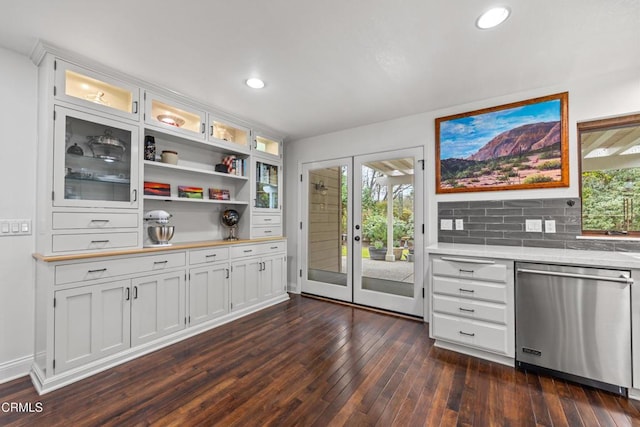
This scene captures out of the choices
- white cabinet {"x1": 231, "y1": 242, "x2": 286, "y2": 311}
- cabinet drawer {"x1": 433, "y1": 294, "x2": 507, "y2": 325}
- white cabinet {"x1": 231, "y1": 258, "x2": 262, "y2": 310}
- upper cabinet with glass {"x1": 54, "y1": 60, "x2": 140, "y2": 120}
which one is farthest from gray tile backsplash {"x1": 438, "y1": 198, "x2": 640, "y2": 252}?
upper cabinet with glass {"x1": 54, "y1": 60, "x2": 140, "y2": 120}

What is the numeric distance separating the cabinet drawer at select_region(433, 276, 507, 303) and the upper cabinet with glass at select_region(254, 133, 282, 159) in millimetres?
2707

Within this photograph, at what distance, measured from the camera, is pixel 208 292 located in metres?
2.99

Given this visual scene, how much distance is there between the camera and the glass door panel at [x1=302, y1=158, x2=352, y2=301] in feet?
12.8

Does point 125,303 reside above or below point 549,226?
below

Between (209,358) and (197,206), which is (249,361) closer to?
(209,358)

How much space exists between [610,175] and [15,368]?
5154mm

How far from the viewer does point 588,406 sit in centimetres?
179

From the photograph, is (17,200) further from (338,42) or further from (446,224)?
(446,224)

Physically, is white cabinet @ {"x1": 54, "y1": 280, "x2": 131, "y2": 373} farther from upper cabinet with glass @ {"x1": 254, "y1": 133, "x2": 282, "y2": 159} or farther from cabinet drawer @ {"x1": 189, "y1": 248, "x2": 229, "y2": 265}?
upper cabinet with glass @ {"x1": 254, "y1": 133, "x2": 282, "y2": 159}

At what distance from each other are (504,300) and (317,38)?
250cm

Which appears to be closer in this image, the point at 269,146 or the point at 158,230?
the point at 158,230

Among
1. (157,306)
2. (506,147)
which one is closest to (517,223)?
(506,147)

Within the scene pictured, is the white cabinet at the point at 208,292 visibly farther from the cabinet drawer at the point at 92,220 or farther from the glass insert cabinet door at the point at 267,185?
the glass insert cabinet door at the point at 267,185

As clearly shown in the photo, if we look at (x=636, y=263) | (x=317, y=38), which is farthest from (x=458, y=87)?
(x=636, y=263)
